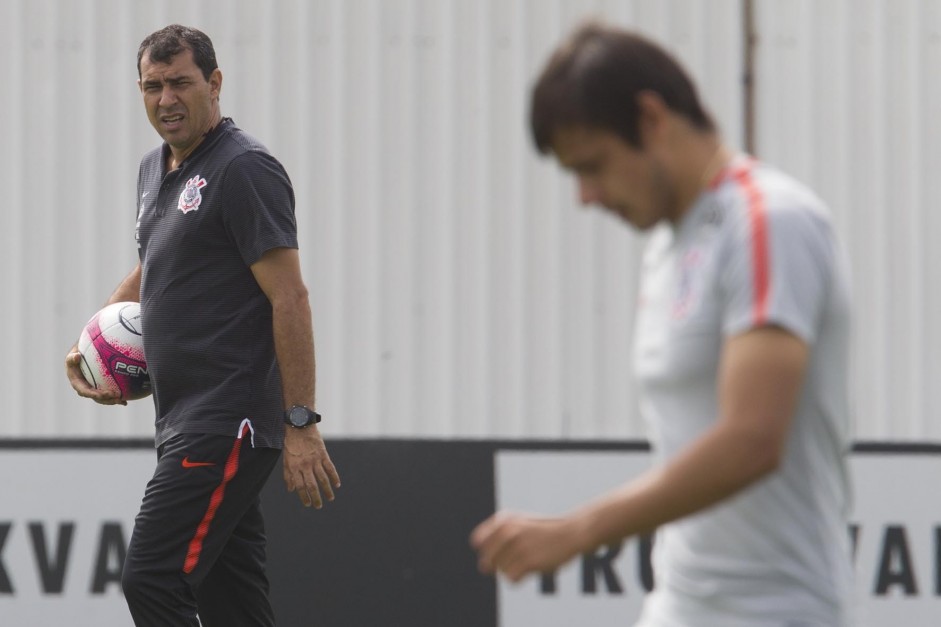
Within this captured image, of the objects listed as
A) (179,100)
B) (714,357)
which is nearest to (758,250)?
(714,357)

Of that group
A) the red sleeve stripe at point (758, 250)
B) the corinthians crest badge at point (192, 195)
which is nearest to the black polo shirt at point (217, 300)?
the corinthians crest badge at point (192, 195)

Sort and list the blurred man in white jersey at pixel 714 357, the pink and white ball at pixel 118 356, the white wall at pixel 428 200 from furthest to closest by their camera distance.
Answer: the white wall at pixel 428 200
the pink and white ball at pixel 118 356
the blurred man in white jersey at pixel 714 357

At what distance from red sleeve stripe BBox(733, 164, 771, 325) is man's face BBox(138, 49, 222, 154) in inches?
94.4

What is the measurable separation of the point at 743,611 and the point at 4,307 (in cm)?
399

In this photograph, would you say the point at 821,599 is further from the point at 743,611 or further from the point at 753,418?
the point at 753,418

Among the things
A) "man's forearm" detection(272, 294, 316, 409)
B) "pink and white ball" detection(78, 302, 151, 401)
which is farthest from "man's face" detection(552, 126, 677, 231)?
"pink and white ball" detection(78, 302, 151, 401)

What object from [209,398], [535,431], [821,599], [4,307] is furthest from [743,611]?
[4,307]

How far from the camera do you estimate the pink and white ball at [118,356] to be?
13.4 ft

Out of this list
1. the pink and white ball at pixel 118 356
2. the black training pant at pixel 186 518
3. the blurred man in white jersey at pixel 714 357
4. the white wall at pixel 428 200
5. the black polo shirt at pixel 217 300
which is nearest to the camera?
the blurred man in white jersey at pixel 714 357

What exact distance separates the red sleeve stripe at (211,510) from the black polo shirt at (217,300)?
0.06 m

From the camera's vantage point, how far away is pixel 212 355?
3.78 metres

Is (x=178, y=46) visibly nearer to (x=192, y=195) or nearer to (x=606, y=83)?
(x=192, y=195)

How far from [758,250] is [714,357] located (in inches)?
6.0

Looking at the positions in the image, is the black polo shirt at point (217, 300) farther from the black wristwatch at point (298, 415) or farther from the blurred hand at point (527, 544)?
the blurred hand at point (527, 544)
